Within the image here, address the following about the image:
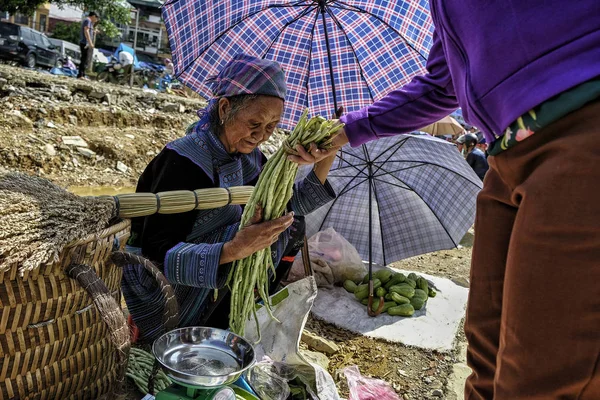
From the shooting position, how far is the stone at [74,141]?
7221mm

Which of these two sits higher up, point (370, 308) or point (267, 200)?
point (267, 200)

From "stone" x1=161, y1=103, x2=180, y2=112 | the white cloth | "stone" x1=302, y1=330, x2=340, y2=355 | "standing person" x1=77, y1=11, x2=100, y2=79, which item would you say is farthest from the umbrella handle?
the white cloth

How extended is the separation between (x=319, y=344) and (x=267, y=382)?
118 cm

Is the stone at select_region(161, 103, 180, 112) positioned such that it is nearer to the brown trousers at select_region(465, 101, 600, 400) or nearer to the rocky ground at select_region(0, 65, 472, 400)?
the rocky ground at select_region(0, 65, 472, 400)

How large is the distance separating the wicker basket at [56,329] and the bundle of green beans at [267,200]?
0.61 meters

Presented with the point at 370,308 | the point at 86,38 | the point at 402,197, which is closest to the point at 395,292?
the point at 370,308

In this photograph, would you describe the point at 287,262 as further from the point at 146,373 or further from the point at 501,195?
the point at 501,195

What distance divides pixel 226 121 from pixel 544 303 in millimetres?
1779

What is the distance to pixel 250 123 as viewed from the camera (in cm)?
232

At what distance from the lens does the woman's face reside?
2297 mm

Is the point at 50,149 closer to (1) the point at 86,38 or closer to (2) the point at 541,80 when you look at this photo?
(2) the point at 541,80

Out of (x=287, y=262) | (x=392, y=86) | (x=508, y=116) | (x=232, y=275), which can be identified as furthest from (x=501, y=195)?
(x=392, y=86)

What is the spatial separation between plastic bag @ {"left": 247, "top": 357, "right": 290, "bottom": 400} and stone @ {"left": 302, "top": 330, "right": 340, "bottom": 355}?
1031mm

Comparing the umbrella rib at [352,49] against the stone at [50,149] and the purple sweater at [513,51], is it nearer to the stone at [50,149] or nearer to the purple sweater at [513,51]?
the purple sweater at [513,51]
